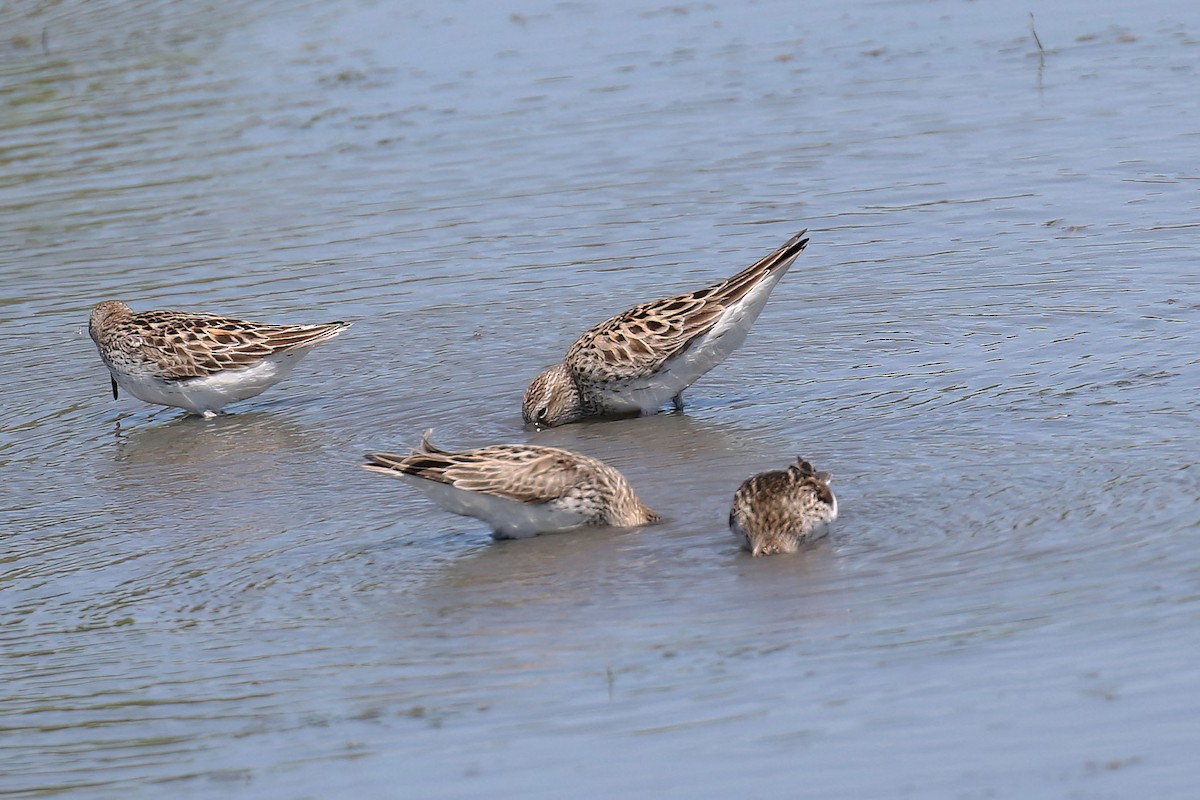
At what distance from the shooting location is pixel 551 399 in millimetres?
12203

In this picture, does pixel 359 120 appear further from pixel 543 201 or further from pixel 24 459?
pixel 24 459

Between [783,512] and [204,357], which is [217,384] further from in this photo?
[783,512]

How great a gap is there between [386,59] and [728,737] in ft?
65.0

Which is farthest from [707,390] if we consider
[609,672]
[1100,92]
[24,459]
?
[1100,92]

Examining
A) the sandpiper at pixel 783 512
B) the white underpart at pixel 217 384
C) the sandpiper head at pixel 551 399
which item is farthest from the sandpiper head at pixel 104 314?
the sandpiper at pixel 783 512

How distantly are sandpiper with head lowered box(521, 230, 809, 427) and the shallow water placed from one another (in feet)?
0.76

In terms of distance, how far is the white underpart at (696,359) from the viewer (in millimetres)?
12203

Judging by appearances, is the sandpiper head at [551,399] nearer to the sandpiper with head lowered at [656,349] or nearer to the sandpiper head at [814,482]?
the sandpiper with head lowered at [656,349]

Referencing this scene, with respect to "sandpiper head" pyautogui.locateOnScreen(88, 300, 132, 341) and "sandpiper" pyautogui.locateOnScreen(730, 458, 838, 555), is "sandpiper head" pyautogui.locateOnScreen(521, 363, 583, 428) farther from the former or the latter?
"sandpiper head" pyautogui.locateOnScreen(88, 300, 132, 341)

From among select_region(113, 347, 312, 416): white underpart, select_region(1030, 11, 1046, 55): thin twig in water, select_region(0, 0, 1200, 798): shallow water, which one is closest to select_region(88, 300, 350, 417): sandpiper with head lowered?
select_region(113, 347, 312, 416): white underpart

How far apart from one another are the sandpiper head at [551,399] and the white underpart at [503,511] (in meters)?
2.28

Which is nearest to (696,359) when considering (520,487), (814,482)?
(520,487)

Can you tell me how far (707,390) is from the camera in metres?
12.9

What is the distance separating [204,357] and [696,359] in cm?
351
